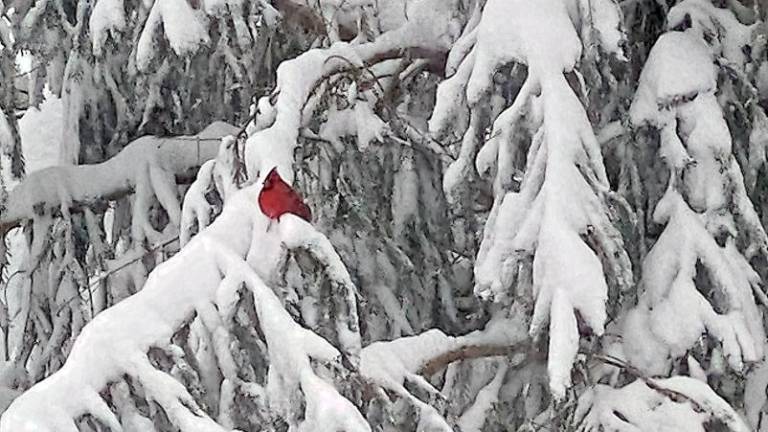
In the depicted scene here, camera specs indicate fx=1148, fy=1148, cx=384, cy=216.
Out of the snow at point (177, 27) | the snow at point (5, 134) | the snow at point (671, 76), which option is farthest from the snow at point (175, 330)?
the snow at point (5, 134)

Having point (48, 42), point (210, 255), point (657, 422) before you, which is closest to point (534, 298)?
point (657, 422)

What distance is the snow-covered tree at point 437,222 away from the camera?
5.46ft

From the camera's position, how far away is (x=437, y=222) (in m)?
3.06

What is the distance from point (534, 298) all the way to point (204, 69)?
134cm

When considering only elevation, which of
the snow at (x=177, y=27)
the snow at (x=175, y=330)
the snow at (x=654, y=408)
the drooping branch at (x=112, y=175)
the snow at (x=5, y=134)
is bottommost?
the snow at (x=654, y=408)

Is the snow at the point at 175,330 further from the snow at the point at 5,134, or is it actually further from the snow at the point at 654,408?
the snow at the point at 5,134

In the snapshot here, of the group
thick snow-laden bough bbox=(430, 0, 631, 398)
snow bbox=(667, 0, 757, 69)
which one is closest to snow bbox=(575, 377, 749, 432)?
thick snow-laden bough bbox=(430, 0, 631, 398)

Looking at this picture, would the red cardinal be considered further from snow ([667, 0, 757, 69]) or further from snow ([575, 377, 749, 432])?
snow ([667, 0, 757, 69])

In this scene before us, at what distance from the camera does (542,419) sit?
247 cm

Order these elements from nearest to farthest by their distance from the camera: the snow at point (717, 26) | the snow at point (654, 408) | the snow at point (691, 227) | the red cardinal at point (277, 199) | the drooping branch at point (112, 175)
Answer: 1. the red cardinal at point (277, 199)
2. the snow at point (654, 408)
3. the snow at point (691, 227)
4. the snow at point (717, 26)
5. the drooping branch at point (112, 175)

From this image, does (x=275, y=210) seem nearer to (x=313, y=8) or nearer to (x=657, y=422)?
(x=657, y=422)

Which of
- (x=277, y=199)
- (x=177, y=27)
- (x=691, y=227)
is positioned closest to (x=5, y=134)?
(x=177, y=27)

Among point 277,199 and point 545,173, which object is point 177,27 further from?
point 545,173

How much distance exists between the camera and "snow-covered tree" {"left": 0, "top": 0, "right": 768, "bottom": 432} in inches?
65.5
